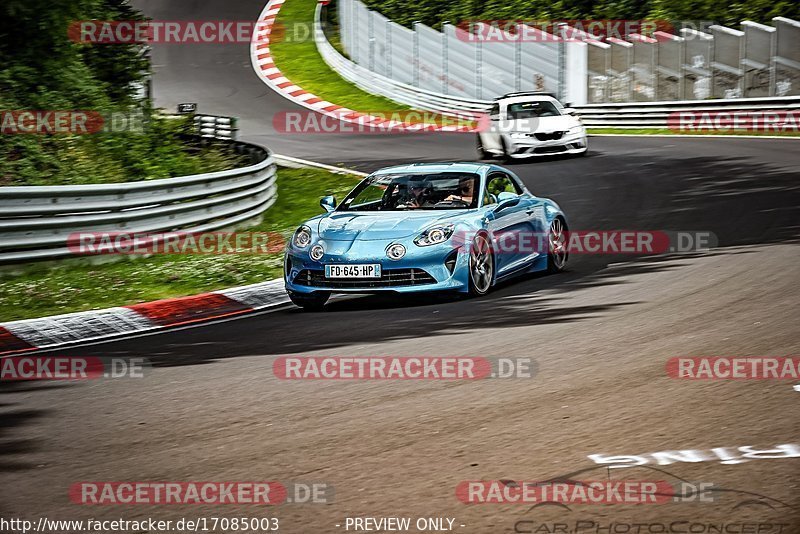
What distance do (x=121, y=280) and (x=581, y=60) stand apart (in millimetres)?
24510

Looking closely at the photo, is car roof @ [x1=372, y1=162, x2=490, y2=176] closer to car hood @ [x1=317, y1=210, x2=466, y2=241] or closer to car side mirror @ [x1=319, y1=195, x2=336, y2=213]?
car side mirror @ [x1=319, y1=195, x2=336, y2=213]

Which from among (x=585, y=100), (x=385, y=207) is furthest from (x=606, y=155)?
(x=385, y=207)

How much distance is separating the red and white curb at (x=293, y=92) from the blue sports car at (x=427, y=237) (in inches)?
834

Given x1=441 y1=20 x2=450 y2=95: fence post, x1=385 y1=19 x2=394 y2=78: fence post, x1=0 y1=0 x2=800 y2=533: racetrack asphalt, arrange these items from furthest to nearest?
x1=385 y1=19 x2=394 y2=78: fence post → x1=441 y1=20 x2=450 y2=95: fence post → x1=0 y1=0 x2=800 y2=533: racetrack asphalt

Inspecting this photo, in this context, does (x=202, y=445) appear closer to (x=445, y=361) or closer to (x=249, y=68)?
(x=445, y=361)

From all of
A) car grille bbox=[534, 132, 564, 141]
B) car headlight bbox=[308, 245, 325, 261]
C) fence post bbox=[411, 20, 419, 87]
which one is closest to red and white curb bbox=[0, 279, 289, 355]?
car headlight bbox=[308, 245, 325, 261]

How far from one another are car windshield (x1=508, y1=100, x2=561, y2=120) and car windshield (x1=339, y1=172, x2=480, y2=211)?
13.3 m

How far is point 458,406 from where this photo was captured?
6828 millimetres

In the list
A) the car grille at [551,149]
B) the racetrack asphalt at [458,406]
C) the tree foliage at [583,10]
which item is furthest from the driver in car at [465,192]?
the tree foliage at [583,10]

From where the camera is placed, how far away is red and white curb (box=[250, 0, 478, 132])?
1384 inches

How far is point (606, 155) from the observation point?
24.6 metres

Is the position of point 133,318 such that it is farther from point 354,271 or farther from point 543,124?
point 543,124

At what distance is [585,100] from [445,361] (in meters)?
28.1

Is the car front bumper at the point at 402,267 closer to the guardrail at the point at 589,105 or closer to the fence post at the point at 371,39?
the guardrail at the point at 589,105
